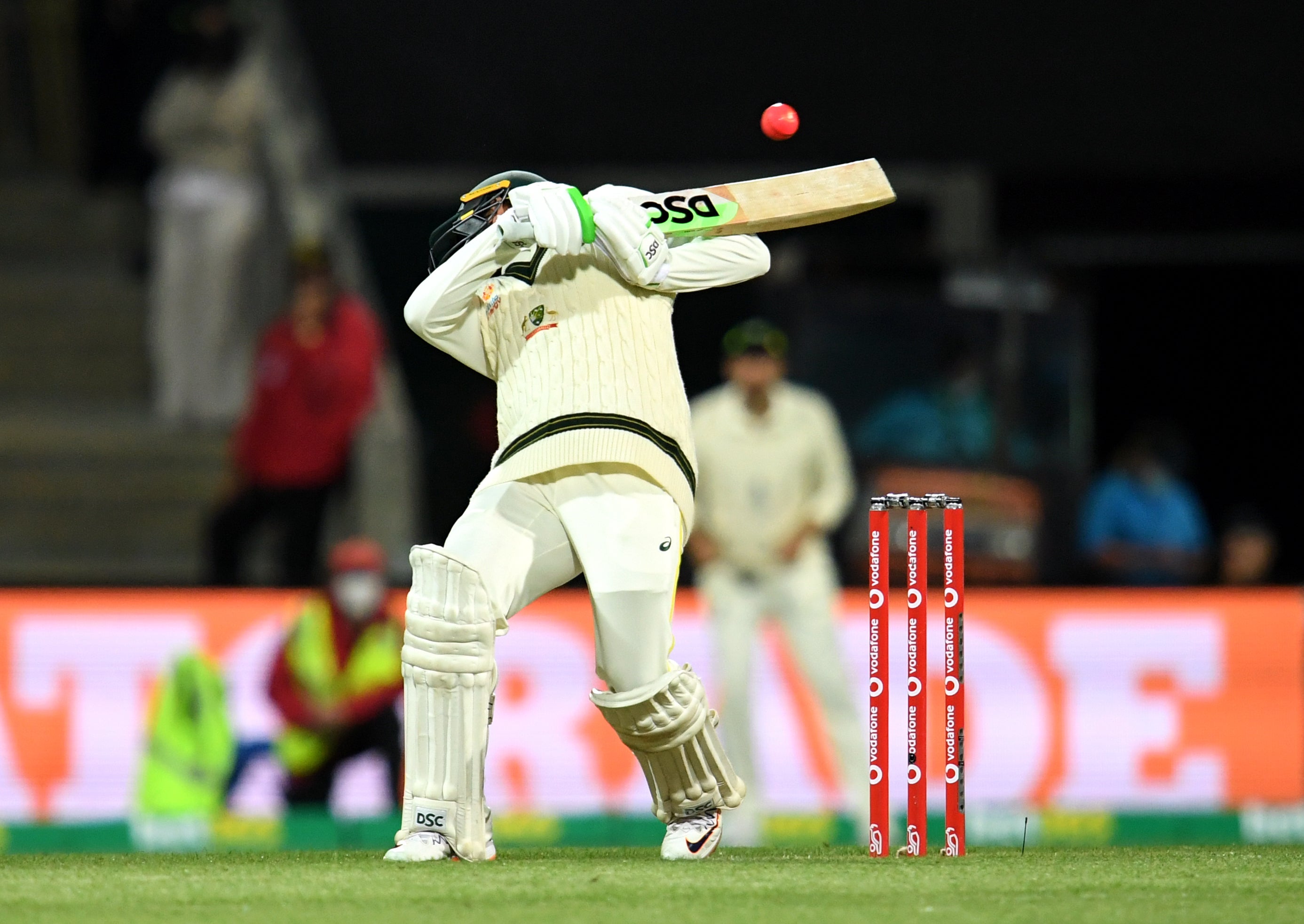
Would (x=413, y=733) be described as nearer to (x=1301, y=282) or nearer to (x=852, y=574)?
(x=852, y=574)

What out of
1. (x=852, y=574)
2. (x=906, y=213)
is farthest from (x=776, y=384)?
(x=906, y=213)

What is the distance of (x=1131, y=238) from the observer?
36.3 ft

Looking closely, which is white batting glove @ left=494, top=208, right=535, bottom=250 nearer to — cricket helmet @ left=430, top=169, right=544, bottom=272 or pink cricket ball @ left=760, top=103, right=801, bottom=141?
cricket helmet @ left=430, top=169, right=544, bottom=272

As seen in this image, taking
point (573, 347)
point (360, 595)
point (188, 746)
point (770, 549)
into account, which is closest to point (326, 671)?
point (360, 595)

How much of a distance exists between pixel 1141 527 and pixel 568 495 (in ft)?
17.4

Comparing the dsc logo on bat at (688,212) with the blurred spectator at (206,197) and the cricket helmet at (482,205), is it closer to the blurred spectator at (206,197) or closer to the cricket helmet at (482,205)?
the cricket helmet at (482,205)

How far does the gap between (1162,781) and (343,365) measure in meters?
3.44

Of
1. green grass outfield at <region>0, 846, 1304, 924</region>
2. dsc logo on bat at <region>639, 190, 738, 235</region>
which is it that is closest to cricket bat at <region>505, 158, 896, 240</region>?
dsc logo on bat at <region>639, 190, 738, 235</region>

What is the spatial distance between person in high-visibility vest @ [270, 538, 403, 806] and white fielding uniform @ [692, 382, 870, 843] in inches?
44.5

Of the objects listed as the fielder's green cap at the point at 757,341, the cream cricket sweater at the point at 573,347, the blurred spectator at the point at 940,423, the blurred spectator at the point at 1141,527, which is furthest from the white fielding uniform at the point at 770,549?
the cream cricket sweater at the point at 573,347

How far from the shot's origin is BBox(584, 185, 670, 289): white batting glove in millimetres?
4367

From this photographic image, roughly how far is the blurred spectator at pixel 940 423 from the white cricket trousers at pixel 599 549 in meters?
4.69

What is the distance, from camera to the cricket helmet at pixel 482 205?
4.59m

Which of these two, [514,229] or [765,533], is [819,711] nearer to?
[765,533]
